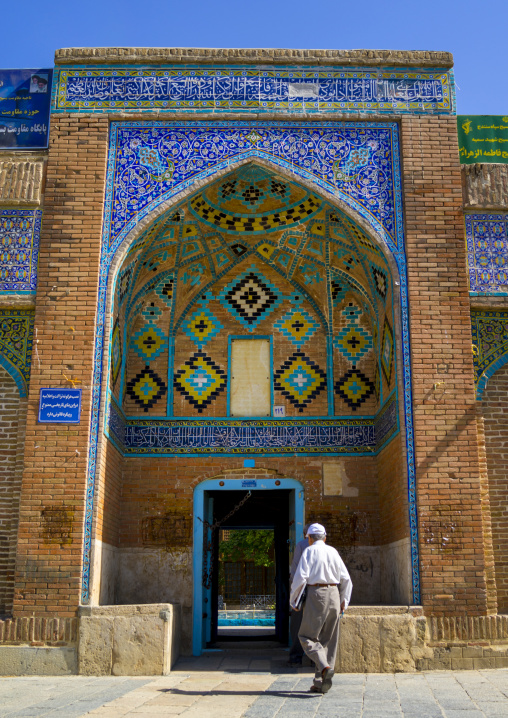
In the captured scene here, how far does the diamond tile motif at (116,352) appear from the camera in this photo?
767cm

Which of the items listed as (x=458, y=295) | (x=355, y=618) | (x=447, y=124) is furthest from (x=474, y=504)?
(x=447, y=124)

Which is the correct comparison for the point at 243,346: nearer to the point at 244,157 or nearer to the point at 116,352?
the point at 116,352

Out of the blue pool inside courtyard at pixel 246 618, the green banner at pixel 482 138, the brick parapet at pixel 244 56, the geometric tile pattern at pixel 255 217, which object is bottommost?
the blue pool inside courtyard at pixel 246 618

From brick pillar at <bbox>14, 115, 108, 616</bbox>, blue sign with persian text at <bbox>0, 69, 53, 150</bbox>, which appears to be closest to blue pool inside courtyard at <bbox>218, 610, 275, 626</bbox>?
brick pillar at <bbox>14, 115, 108, 616</bbox>

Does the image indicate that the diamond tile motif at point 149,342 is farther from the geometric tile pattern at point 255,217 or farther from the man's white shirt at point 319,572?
the man's white shirt at point 319,572

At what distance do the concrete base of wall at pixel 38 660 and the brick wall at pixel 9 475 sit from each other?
1.82ft

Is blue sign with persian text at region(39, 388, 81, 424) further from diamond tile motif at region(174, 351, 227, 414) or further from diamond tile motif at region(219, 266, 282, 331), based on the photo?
diamond tile motif at region(219, 266, 282, 331)

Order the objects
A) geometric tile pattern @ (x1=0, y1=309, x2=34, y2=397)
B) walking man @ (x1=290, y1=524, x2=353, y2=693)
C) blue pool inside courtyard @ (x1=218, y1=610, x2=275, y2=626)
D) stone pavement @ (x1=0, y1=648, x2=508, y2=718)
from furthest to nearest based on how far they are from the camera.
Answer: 1. blue pool inside courtyard @ (x1=218, y1=610, x2=275, y2=626)
2. geometric tile pattern @ (x1=0, y1=309, x2=34, y2=397)
3. walking man @ (x1=290, y1=524, x2=353, y2=693)
4. stone pavement @ (x1=0, y1=648, x2=508, y2=718)

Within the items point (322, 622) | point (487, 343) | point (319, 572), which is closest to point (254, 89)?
point (487, 343)

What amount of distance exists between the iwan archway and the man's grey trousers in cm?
223

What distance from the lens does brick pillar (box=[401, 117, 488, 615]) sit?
6.64 meters

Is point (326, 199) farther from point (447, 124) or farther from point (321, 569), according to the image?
point (321, 569)

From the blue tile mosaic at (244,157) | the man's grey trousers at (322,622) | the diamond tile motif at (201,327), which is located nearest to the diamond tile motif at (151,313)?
the diamond tile motif at (201,327)

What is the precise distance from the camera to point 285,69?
7.98 m
